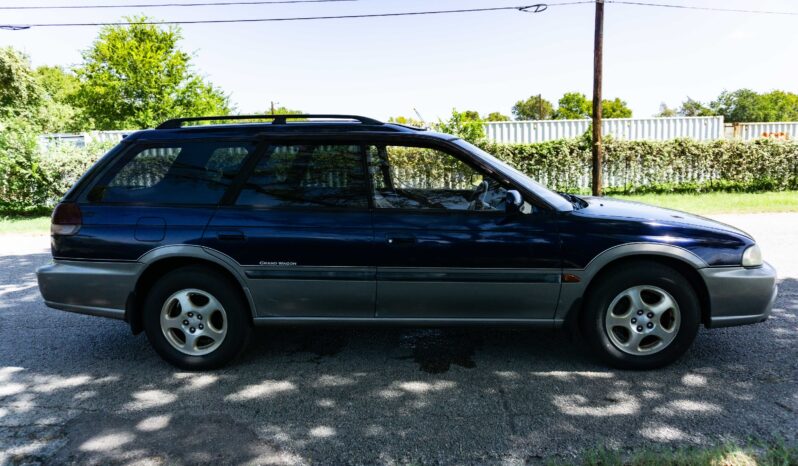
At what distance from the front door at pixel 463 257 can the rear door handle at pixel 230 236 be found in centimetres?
92

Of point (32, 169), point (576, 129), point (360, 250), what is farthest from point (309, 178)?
point (576, 129)

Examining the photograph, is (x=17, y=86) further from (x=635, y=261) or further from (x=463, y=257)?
(x=635, y=261)

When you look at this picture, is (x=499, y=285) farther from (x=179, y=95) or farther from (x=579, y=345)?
(x=179, y=95)

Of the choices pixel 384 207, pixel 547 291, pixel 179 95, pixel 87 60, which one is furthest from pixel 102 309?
pixel 87 60

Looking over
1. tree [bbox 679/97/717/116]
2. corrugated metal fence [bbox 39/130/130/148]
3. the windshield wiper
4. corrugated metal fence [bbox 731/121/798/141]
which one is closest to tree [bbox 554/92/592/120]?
tree [bbox 679/97/717/116]

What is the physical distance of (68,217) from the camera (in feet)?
12.9

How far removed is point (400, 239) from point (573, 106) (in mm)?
104264

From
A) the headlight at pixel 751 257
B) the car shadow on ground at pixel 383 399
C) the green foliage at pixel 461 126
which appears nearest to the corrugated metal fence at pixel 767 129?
the green foliage at pixel 461 126

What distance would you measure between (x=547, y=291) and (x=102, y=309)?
312 centimetres

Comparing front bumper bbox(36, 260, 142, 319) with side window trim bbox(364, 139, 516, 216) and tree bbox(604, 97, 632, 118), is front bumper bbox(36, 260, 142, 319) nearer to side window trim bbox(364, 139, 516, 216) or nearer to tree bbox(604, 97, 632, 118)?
side window trim bbox(364, 139, 516, 216)

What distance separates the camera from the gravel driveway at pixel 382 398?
9.62 ft

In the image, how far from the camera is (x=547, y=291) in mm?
3770

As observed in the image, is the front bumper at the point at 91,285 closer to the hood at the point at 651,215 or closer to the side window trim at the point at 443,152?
the side window trim at the point at 443,152

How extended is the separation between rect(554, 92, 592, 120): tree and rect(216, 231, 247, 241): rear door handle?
3970 inches
